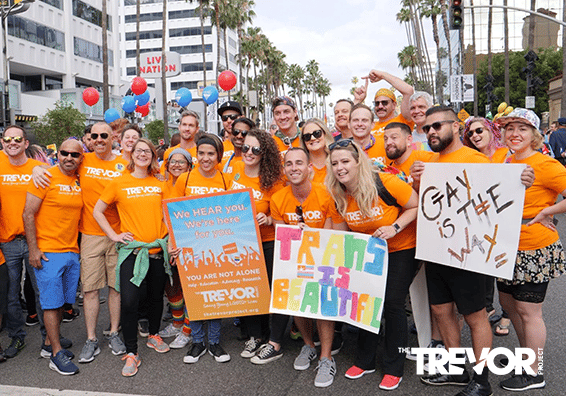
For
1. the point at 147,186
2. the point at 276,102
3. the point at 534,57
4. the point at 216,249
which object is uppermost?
the point at 534,57

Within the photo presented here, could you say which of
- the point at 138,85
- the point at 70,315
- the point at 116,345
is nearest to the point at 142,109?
the point at 138,85

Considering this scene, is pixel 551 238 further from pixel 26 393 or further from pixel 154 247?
pixel 26 393

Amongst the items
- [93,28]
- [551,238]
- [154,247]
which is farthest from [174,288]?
[93,28]

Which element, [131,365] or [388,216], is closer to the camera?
[388,216]

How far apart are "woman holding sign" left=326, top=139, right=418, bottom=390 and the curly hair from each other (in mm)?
766

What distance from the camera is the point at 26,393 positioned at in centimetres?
428

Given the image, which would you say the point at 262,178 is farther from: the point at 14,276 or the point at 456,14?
the point at 456,14

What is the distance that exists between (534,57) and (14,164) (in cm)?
2354

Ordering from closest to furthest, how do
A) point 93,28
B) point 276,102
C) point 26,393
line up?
point 26,393 → point 276,102 → point 93,28

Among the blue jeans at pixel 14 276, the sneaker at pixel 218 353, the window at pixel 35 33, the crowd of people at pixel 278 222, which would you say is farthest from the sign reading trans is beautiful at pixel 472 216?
the window at pixel 35 33

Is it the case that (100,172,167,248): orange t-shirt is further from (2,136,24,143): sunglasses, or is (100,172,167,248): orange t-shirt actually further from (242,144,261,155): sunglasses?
(2,136,24,143): sunglasses

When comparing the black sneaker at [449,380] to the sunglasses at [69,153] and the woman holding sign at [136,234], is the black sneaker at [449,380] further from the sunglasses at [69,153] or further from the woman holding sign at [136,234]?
the sunglasses at [69,153]

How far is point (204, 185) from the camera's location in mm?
4922

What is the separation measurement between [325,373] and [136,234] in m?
2.22
